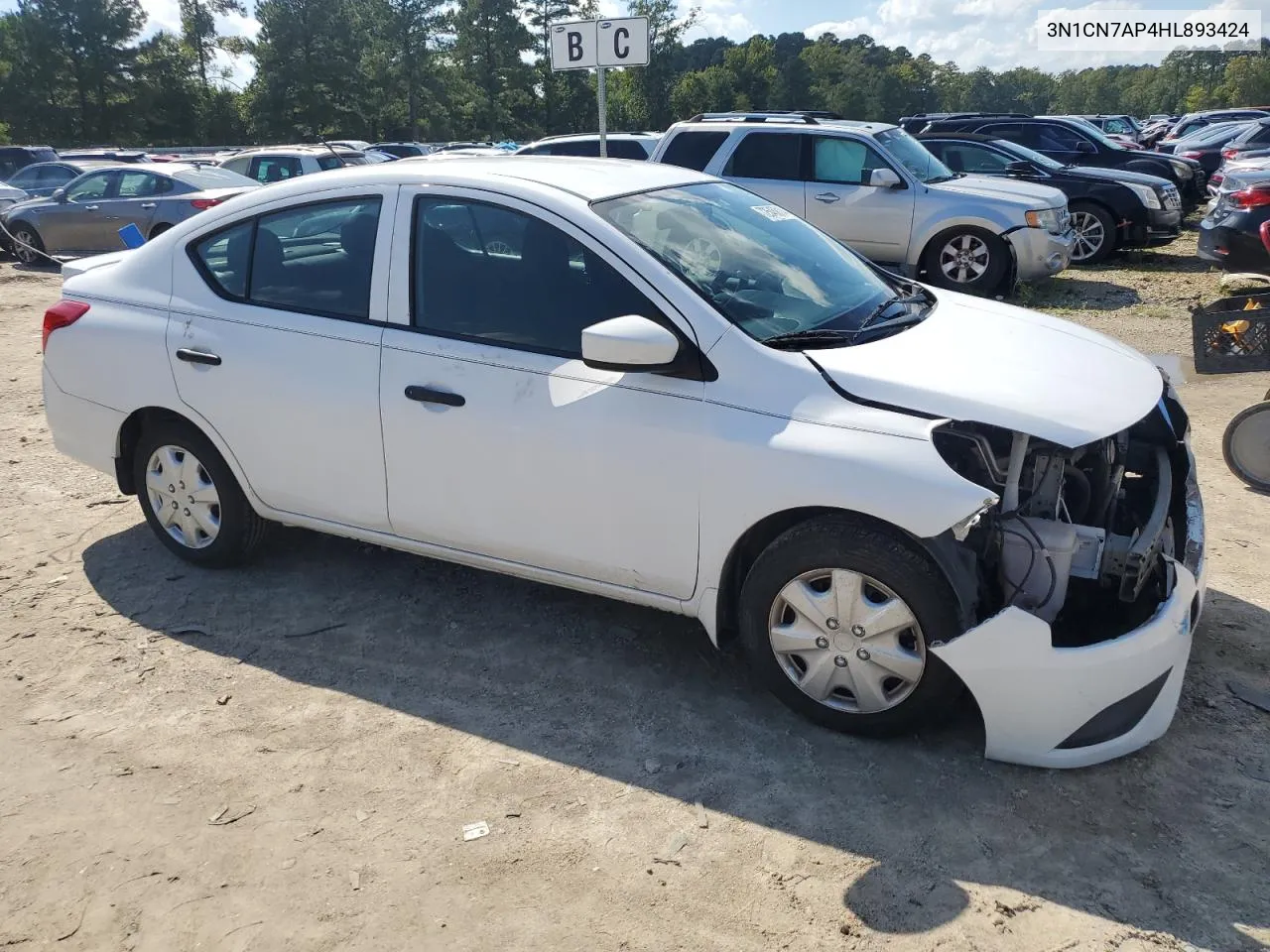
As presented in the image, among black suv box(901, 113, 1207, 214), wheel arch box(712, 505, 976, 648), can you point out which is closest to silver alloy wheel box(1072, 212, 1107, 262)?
black suv box(901, 113, 1207, 214)

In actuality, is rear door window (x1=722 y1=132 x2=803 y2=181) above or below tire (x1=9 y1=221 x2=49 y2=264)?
above

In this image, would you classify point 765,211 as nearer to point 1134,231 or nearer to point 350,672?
point 350,672

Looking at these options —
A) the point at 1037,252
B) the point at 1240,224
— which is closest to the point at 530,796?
the point at 1240,224

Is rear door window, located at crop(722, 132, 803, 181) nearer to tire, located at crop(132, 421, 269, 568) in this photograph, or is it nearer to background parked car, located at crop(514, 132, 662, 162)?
background parked car, located at crop(514, 132, 662, 162)

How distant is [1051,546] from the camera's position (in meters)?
3.20

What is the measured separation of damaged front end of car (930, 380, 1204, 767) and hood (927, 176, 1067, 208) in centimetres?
807

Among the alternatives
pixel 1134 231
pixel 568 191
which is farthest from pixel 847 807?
pixel 1134 231

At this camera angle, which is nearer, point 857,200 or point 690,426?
point 690,426

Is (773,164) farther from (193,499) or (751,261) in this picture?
(193,499)

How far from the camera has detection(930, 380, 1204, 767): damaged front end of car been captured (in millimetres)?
2969

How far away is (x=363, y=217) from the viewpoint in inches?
157

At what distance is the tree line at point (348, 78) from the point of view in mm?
52156

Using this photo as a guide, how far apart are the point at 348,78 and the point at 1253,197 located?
56.6 metres

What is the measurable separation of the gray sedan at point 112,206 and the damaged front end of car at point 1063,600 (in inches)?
497
